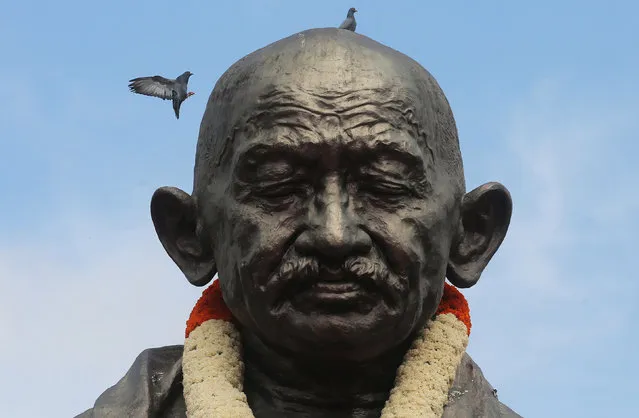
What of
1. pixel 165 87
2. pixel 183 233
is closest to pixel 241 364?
pixel 183 233

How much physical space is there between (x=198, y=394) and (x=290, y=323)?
1.78 ft

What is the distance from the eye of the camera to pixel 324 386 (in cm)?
552

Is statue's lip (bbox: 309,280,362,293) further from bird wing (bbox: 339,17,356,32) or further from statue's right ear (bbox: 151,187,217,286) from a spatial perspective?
bird wing (bbox: 339,17,356,32)

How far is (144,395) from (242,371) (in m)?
0.42

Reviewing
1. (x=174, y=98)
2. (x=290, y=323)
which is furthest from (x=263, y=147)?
(x=174, y=98)

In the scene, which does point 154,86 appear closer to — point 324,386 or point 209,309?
point 209,309

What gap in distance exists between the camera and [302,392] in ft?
18.2

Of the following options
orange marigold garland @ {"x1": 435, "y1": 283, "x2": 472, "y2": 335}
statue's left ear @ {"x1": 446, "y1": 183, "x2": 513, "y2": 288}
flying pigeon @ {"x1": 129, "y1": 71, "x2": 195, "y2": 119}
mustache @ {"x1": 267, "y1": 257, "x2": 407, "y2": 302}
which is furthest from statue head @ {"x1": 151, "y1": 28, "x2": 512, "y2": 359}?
flying pigeon @ {"x1": 129, "y1": 71, "x2": 195, "y2": 119}

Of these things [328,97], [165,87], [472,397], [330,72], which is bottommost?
[472,397]

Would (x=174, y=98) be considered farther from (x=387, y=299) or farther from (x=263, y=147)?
(x=387, y=299)

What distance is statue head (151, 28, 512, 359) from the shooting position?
5.10 metres

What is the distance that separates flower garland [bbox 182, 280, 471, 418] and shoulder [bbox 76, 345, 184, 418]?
0.48 ft

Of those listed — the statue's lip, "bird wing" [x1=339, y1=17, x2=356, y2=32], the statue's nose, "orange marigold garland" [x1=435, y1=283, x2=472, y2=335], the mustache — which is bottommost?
the statue's lip

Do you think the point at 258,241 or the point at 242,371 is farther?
the point at 242,371
